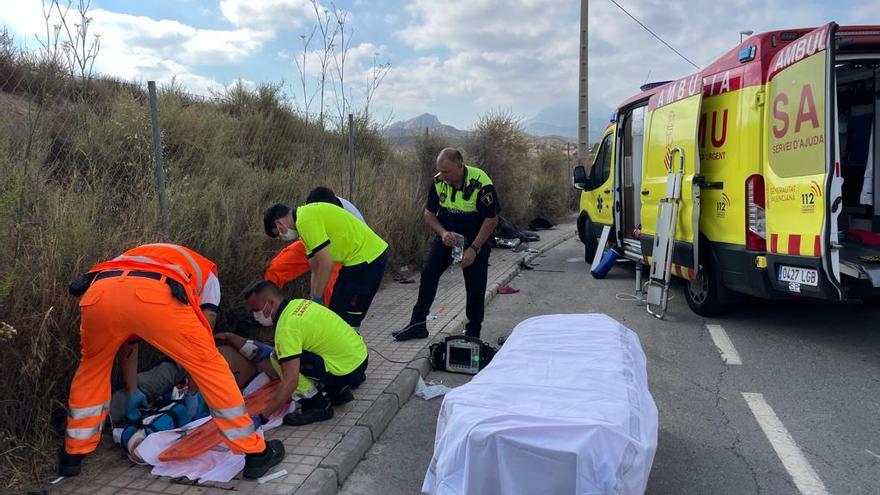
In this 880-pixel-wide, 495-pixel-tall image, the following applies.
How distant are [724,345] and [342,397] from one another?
3603 mm

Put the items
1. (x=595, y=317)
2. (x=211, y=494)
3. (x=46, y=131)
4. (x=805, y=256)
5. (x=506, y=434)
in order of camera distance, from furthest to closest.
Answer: (x=46, y=131)
(x=805, y=256)
(x=595, y=317)
(x=211, y=494)
(x=506, y=434)

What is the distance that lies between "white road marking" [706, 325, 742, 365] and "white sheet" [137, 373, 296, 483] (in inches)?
159

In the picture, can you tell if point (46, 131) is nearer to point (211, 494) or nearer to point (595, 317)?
point (211, 494)

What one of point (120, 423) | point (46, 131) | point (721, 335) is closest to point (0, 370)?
point (120, 423)

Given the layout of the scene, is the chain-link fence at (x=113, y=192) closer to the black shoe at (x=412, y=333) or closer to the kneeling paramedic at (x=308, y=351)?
the kneeling paramedic at (x=308, y=351)

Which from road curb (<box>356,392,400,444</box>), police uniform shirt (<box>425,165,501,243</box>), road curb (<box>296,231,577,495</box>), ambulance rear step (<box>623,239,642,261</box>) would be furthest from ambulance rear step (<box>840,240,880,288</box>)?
road curb (<box>356,392,400,444</box>)

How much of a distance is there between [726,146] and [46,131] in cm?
617

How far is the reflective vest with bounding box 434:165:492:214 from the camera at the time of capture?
540 centimetres

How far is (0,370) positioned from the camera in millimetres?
3064

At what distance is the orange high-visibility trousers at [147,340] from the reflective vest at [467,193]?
2.88 meters

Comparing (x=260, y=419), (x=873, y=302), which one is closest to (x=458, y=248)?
(x=260, y=419)

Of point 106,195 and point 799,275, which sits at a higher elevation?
point 106,195

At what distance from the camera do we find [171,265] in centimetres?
320

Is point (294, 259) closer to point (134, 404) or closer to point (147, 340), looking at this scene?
point (134, 404)
